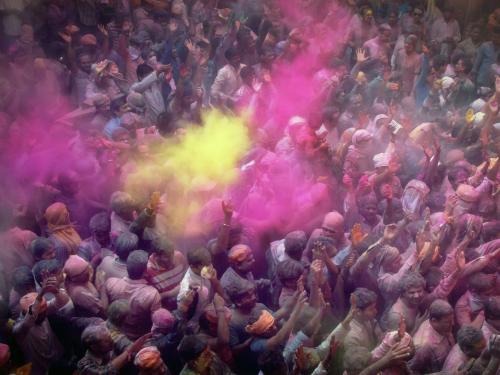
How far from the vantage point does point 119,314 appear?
4.66m

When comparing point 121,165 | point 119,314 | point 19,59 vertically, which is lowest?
point 119,314

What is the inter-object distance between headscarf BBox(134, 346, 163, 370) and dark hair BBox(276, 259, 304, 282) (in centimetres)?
147

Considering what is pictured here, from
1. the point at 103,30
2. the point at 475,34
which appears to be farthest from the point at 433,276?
the point at 475,34

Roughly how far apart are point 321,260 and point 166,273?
4.68ft

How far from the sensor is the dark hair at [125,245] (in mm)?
5355

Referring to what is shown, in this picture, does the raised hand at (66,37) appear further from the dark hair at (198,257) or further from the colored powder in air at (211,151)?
the dark hair at (198,257)

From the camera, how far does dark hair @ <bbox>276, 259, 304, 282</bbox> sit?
205 inches

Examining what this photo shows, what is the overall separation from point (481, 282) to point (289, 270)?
1.74 meters

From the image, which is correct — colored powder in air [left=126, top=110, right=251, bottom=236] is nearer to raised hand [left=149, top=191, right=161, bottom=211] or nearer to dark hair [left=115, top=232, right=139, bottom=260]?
raised hand [left=149, top=191, right=161, bottom=211]

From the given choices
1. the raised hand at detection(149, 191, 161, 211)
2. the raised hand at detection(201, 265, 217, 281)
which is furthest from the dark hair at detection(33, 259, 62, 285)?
the raised hand at detection(201, 265, 217, 281)

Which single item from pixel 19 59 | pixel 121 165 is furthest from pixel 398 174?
pixel 19 59

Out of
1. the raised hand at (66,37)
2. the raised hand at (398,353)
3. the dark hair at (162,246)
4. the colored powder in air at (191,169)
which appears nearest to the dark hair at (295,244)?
the dark hair at (162,246)

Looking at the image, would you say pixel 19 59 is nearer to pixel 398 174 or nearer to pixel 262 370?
pixel 398 174

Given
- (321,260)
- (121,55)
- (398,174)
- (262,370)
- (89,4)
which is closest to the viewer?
(262,370)
